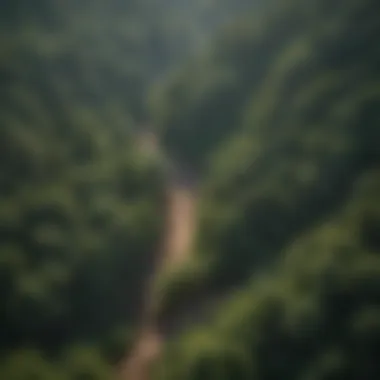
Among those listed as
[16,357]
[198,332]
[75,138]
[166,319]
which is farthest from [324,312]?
[75,138]

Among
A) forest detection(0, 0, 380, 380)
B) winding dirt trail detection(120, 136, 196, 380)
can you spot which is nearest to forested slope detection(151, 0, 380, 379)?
forest detection(0, 0, 380, 380)

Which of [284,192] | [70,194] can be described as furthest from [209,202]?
[70,194]

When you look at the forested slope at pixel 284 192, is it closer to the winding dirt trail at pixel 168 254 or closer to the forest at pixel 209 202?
the forest at pixel 209 202

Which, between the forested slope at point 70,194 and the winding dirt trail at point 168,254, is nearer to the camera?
the forested slope at point 70,194

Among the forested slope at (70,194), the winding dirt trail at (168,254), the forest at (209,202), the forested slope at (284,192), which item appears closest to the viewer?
the forested slope at (284,192)

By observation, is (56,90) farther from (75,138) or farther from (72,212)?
(72,212)

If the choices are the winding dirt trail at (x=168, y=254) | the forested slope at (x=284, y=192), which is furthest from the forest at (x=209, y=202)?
the winding dirt trail at (x=168, y=254)

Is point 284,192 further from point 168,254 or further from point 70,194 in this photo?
point 70,194
